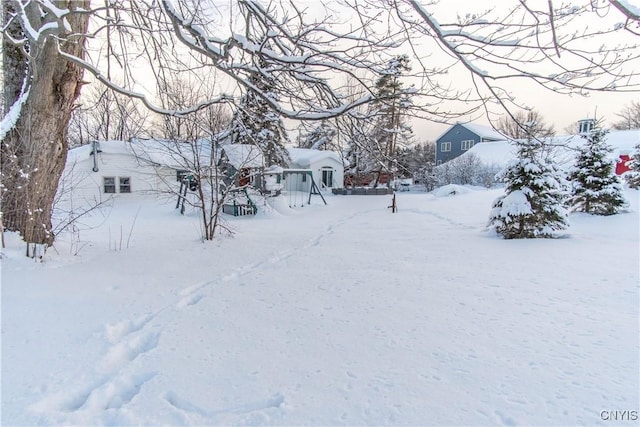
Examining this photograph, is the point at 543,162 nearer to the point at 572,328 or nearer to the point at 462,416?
the point at 572,328

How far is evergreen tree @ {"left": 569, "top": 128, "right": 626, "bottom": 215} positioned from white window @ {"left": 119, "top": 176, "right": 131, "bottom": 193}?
55.5 ft

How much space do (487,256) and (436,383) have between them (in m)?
3.79

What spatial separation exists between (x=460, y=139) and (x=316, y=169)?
16.2 metres

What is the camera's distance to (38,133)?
4562mm

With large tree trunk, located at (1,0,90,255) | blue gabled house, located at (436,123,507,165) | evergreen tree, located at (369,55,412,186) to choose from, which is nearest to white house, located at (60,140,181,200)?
large tree trunk, located at (1,0,90,255)

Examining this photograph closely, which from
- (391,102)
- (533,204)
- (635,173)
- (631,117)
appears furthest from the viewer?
(631,117)

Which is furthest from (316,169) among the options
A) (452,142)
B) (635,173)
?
(635,173)

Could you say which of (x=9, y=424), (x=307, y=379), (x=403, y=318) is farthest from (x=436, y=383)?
(x=9, y=424)

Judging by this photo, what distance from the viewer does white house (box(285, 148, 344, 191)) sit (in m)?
24.1

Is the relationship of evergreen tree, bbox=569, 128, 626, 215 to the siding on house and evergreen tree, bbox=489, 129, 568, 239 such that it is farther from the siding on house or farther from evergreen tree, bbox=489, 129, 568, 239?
the siding on house

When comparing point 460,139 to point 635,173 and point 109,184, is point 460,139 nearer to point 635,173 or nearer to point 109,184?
point 635,173

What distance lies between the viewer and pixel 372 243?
6.50 m


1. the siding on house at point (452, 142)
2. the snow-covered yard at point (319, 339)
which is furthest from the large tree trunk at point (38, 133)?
the siding on house at point (452, 142)

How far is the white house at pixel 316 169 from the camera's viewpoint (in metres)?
24.1
